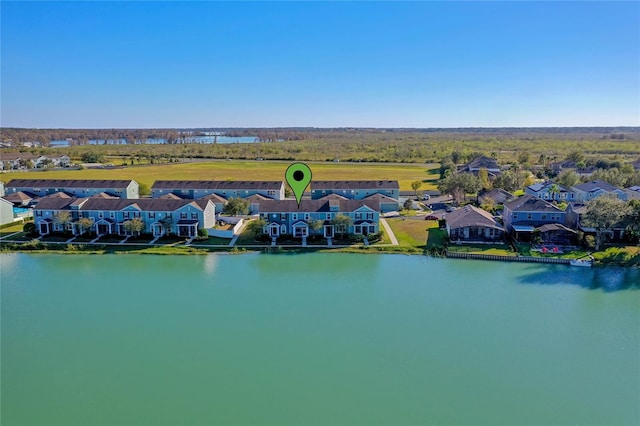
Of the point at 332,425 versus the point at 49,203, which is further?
the point at 49,203

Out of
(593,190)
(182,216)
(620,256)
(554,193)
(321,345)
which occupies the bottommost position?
(321,345)

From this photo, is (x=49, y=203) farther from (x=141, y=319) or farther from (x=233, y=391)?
(x=233, y=391)

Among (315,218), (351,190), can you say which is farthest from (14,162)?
(315,218)

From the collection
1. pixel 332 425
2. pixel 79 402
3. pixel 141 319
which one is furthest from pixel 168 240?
pixel 332 425

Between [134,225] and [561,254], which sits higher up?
[134,225]

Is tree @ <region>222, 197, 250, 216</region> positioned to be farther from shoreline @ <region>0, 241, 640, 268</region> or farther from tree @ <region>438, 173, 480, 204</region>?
tree @ <region>438, 173, 480, 204</region>

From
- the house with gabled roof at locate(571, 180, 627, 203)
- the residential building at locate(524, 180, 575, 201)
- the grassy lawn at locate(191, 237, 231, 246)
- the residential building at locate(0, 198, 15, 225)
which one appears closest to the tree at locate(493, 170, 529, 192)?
the residential building at locate(524, 180, 575, 201)

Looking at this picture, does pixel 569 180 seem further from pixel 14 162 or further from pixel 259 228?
pixel 14 162
